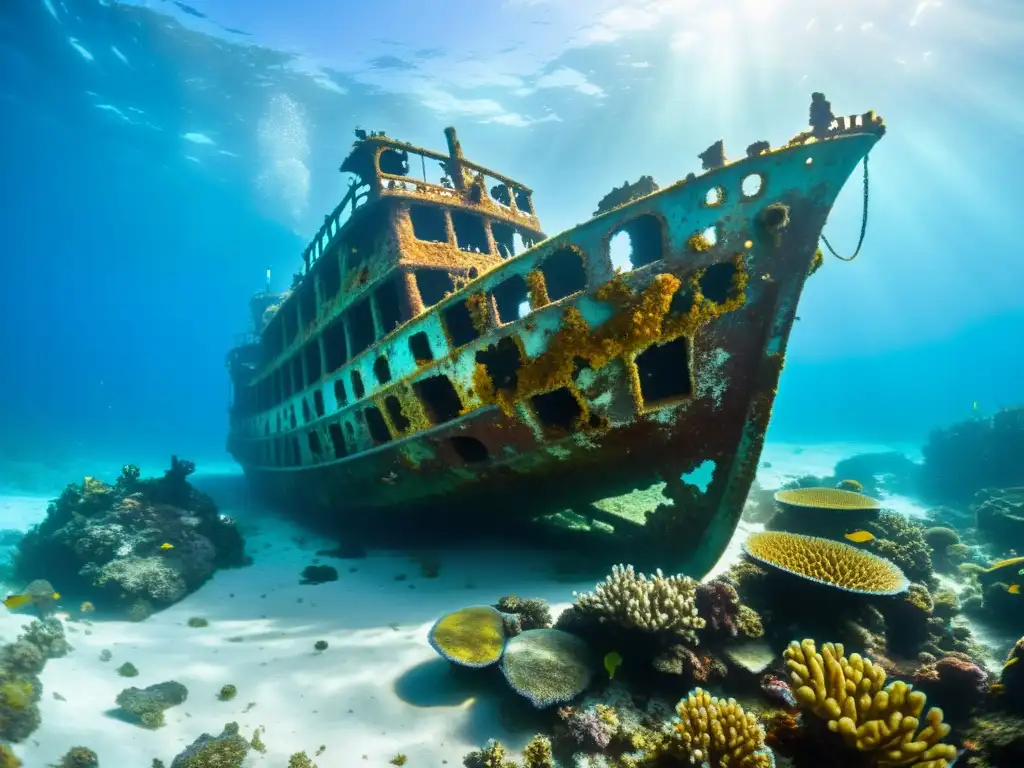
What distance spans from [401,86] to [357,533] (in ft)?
107

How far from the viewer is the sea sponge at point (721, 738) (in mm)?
3371

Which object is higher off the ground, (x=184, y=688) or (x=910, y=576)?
(x=184, y=688)

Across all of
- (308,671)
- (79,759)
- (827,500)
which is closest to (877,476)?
(827,500)

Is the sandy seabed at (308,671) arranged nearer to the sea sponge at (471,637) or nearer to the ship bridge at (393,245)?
the sea sponge at (471,637)

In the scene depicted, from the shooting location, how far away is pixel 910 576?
8734mm

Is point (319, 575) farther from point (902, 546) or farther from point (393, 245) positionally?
point (902, 546)

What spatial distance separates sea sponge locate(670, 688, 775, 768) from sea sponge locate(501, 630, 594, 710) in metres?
1.24

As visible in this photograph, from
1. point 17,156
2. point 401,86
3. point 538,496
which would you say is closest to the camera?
point 538,496

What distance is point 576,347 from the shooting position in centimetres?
604

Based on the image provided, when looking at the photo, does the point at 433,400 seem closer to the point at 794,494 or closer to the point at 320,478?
the point at 320,478

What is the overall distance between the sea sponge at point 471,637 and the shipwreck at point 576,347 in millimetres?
2188

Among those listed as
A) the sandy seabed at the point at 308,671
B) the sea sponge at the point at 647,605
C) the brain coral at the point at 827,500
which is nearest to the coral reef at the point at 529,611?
the sea sponge at the point at 647,605

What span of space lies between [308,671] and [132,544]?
6.62 metres

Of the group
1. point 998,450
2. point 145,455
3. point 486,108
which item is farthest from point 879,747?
point 145,455
